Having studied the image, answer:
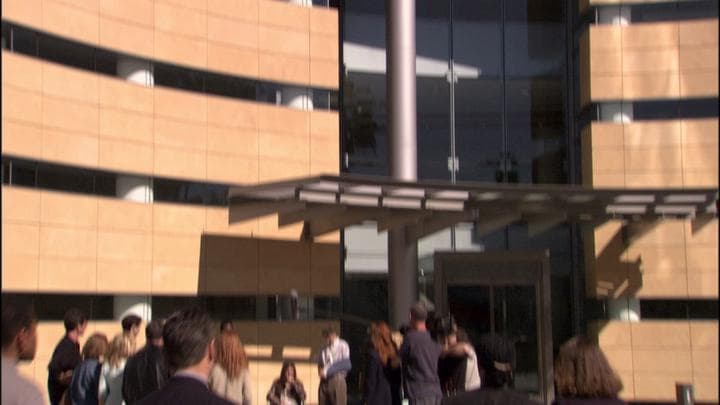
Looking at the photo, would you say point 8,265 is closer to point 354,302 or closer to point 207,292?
point 207,292

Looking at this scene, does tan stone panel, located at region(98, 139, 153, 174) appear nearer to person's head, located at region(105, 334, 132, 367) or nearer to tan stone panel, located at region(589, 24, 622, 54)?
person's head, located at region(105, 334, 132, 367)

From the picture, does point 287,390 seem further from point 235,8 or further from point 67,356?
point 235,8

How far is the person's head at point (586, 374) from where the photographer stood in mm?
4043

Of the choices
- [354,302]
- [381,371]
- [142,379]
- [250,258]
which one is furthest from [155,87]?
[142,379]

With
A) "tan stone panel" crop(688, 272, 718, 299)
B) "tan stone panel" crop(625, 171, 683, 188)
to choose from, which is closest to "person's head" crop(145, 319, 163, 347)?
"tan stone panel" crop(625, 171, 683, 188)

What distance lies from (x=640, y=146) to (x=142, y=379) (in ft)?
45.9

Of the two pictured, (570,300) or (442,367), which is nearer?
(442,367)

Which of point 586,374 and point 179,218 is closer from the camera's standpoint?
point 586,374

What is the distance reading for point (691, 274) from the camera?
1917cm

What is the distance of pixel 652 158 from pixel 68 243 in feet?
38.4

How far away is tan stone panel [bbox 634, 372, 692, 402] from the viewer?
18984 mm

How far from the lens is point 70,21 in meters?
16.4

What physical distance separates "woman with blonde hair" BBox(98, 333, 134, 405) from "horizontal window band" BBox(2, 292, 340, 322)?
21.9 ft

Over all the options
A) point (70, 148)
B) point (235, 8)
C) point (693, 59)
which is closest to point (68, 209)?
point (70, 148)
